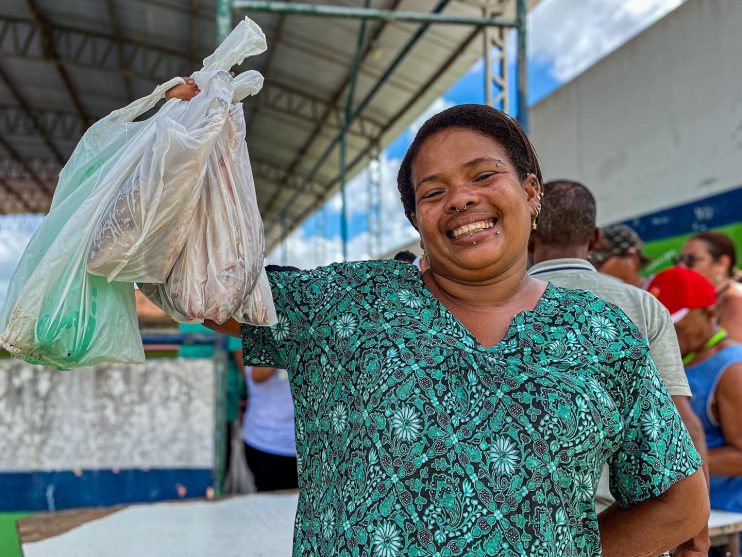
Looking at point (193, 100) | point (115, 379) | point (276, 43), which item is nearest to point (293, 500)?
point (115, 379)

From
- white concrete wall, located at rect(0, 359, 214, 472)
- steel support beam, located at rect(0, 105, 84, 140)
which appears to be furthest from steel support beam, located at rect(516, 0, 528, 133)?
steel support beam, located at rect(0, 105, 84, 140)

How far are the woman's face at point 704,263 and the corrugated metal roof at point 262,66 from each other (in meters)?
2.98

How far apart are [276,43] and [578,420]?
28.9 feet

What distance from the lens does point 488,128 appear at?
1.16 meters

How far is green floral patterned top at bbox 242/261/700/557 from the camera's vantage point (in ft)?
3.17

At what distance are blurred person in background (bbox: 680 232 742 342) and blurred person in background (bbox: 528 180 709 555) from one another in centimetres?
189

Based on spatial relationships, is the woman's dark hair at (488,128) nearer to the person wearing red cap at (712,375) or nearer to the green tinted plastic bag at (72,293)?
the green tinted plastic bag at (72,293)

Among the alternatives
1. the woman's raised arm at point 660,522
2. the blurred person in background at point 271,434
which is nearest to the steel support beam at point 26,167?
the blurred person in background at point 271,434

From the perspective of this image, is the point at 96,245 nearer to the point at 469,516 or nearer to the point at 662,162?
the point at 469,516

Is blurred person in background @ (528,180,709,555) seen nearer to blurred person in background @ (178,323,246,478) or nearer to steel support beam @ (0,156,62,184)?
blurred person in background @ (178,323,246,478)

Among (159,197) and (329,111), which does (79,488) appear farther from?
(329,111)

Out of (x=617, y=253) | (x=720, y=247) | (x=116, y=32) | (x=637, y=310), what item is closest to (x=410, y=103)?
(x=116, y=32)

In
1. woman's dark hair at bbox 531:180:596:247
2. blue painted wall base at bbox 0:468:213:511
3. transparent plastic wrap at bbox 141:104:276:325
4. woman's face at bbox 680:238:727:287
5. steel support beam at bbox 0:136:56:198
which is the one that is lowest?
blue painted wall base at bbox 0:468:213:511

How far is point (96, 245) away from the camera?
1001mm
